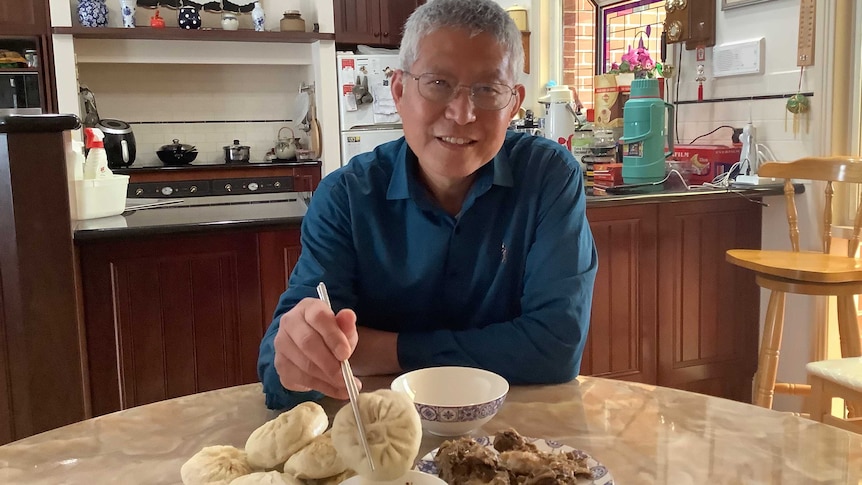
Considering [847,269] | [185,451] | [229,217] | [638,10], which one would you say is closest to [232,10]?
[638,10]

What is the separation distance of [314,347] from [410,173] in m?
0.61

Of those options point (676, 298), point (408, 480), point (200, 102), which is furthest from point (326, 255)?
point (200, 102)

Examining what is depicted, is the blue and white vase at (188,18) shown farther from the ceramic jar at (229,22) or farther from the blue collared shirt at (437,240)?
the blue collared shirt at (437,240)

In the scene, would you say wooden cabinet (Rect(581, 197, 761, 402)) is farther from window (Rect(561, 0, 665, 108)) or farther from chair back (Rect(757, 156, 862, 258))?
window (Rect(561, 0, 665, 108))

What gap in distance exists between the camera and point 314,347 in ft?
2.86

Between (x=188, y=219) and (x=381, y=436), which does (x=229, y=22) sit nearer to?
(x=188, y=219)

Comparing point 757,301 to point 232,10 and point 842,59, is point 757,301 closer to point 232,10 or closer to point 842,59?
point 842,59

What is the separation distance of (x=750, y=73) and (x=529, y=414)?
8.02 ft

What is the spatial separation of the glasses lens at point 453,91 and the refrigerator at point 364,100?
384cm

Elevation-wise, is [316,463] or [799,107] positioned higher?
[799,107]

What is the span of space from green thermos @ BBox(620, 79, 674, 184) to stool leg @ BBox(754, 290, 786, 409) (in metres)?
0.71

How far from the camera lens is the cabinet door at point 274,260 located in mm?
2146

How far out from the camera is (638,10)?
416cm

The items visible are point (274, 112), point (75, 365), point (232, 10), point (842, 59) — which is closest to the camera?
point (75, 365)
